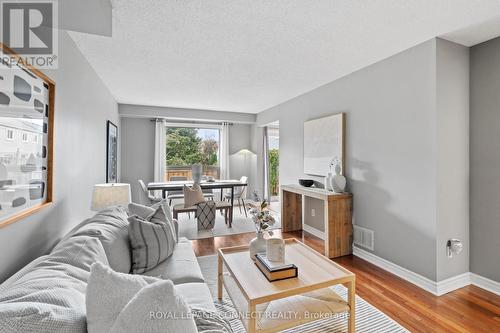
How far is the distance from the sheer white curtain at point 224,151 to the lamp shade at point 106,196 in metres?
3.99

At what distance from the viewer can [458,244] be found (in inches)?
87.5

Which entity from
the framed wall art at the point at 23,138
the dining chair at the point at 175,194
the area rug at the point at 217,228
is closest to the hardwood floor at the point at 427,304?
the area rug at the point at 217,228

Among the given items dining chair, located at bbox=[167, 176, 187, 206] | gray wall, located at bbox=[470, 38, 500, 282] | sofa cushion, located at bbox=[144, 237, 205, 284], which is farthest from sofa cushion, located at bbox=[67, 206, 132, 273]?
gray wall, located at bbox=[470, 38, 500, 282]

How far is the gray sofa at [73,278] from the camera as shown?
26.0 inches

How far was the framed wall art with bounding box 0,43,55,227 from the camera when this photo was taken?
1.21 m

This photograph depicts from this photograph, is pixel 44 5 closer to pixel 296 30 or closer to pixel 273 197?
pixel 296 30

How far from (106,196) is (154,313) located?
5.91 ft

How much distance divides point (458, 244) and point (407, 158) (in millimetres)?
895

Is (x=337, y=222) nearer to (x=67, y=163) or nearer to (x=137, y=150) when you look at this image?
(x=67, y=163)

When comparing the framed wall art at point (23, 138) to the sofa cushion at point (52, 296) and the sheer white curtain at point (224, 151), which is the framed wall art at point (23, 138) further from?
the sheer white curtain at point (224, 151)

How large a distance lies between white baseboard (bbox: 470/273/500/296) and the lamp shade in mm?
3448

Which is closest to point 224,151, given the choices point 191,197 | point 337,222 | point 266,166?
point 266,166

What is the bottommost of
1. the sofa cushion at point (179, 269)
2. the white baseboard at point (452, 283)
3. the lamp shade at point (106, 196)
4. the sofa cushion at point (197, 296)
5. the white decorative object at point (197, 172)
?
the white baseboard at point (452, 283)

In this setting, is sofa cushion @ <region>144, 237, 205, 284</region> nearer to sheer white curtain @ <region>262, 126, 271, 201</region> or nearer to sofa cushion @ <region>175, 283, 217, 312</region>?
sofa cushion @ <region>175, 283, 217, 312</region>
